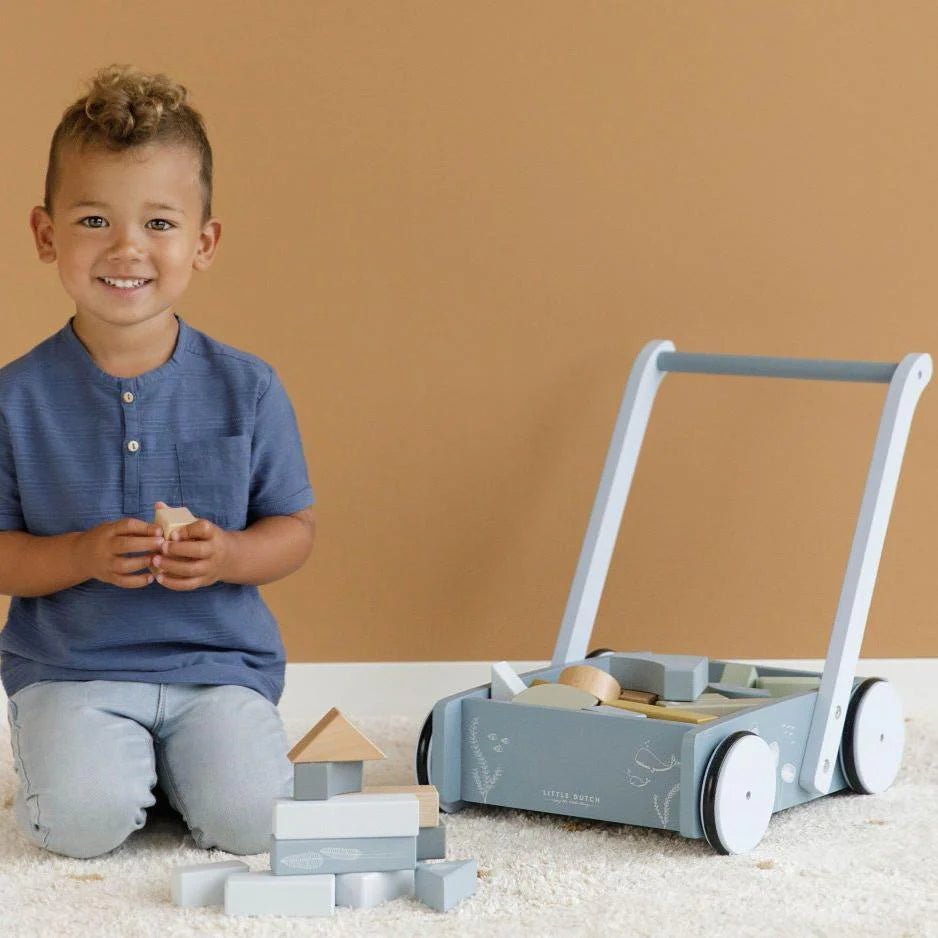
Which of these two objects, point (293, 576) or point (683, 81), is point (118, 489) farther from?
Result: point (683, 81)

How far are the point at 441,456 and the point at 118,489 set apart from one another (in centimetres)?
45

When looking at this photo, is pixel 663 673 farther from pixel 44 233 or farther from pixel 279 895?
pixel 44 233

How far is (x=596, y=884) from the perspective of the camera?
998 millimetres

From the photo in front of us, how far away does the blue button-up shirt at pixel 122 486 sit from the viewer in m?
1.11

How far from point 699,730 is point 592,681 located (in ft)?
0.53

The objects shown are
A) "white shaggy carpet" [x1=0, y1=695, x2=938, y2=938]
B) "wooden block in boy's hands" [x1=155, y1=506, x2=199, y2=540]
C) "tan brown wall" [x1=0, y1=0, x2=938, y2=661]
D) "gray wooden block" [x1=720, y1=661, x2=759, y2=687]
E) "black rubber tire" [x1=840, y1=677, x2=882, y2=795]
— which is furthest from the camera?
"tan brown wall" [x1=0, y1=0, x2=938, y2=661]

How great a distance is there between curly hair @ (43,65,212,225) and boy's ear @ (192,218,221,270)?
0.05 feet

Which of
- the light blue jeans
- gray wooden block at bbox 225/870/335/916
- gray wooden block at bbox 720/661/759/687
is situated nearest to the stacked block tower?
gray wooden block at bbox 225/870/335/916

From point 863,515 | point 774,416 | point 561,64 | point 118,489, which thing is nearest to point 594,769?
point 863,515

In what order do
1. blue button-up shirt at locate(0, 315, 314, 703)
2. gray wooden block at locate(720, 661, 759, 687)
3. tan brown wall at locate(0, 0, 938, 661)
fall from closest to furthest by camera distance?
1. blue button-up shirt at locate(0, 315, 314, 703)
2. gray wooden block at locate(720, 661, 759, 687)
3. tan brown wall at locate(0, 0, 938, 661)

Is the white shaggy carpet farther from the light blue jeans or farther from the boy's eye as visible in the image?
the boy's eye

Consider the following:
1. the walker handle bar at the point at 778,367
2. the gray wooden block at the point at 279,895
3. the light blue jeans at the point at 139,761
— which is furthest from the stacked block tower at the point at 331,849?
the walker handle bar at the point at 778,367

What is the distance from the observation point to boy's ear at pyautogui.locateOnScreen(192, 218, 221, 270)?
1137 mm

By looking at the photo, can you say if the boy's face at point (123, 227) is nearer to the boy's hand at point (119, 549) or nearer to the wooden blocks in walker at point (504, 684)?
the boy's hand at point (119, 549)
